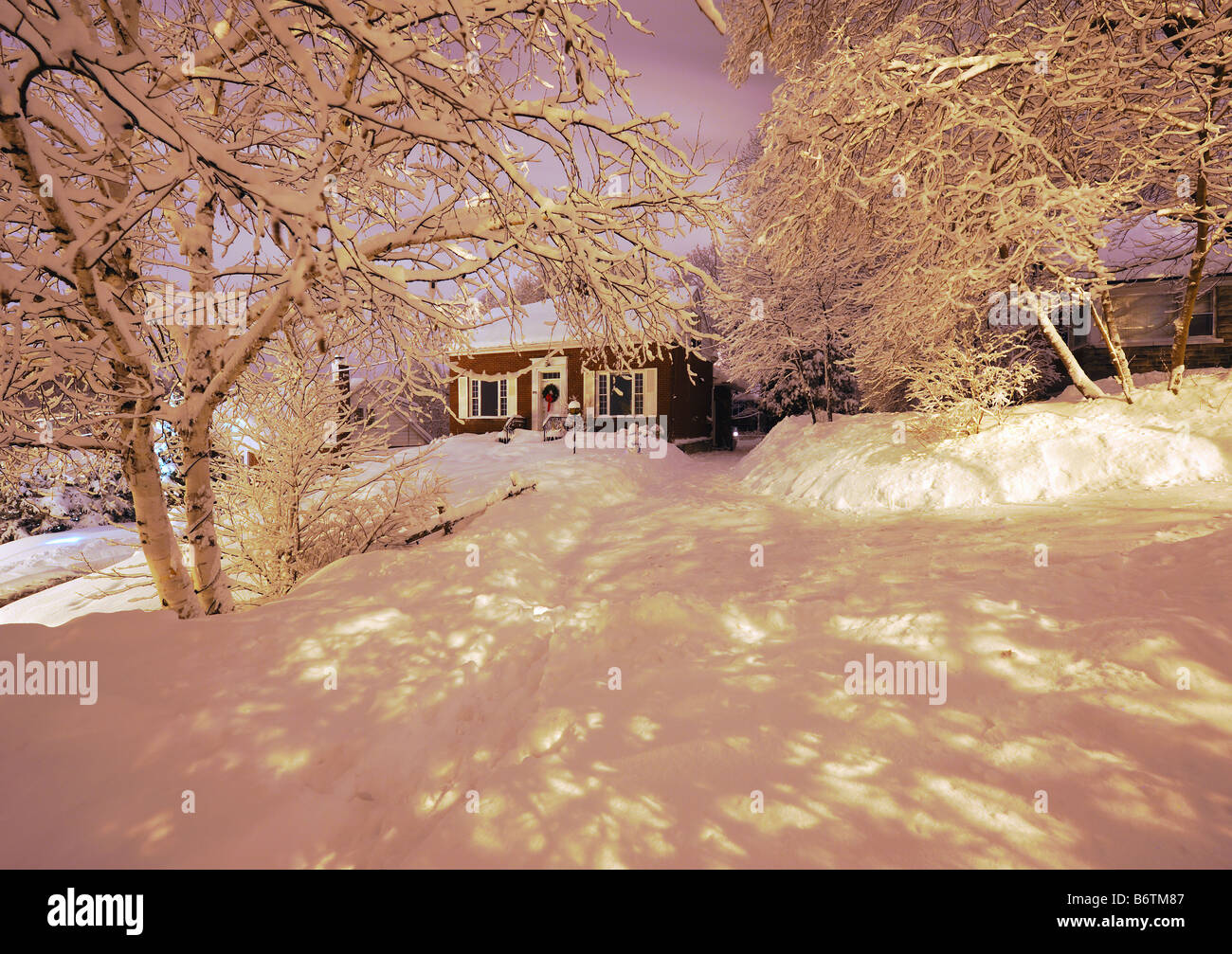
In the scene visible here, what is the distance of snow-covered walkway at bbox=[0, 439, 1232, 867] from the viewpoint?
2.01 m

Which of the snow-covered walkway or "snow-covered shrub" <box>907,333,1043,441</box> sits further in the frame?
"snow-covered shrub" <box>907,333,1043,441</box>

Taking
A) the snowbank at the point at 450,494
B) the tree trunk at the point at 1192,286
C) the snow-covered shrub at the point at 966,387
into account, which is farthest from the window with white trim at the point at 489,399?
the tree trunk at the point at 1192,286

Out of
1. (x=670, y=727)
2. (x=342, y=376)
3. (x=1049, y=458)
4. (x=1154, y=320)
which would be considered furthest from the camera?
(x=1154, y=320)

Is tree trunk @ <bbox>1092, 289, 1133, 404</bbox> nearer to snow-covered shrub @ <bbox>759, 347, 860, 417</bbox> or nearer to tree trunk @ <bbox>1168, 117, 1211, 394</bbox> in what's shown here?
tree trunk @ <bbox>1168, 117, 1211, 394</bbox>

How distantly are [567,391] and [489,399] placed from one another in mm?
3985

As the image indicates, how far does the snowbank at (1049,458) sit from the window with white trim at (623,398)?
11963 millimetres

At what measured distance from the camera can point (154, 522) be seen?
4.02 m

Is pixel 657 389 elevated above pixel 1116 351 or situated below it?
above

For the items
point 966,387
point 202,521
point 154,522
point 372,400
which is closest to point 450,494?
point 372,400

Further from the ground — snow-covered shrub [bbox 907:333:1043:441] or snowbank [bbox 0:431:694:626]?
snow-covered shrub [bbox 907:333:1043:441]

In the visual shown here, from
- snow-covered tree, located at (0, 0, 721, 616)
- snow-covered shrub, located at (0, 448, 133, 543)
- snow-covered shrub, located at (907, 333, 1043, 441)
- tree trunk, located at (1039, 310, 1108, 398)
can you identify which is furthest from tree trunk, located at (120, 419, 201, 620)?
tree trunk, located at (1039, 310, 1108, 398)

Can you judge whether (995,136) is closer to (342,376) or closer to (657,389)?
(342,376)

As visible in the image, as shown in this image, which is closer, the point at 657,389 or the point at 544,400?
the point at 657,389
